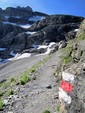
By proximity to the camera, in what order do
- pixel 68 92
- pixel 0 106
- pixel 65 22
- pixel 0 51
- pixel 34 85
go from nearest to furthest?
pixel 68 92
pixel 0 106
pixel 34 85
pixel 0 51
pixel 65 22

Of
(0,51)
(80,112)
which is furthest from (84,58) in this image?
(0,51)

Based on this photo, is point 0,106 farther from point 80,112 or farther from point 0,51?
point 0,51

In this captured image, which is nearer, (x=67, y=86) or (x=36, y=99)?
(x=67, y=86)

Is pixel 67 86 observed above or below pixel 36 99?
above

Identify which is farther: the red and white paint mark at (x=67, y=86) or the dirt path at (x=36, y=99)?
the dirt path at (x=36, y=99)

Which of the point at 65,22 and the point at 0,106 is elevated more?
the point at 65,22

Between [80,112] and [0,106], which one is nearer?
[80,112]

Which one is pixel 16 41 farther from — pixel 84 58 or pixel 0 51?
pixel 84 58

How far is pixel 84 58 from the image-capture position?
13.2m

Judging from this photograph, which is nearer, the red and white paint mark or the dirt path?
the red and white paint mark

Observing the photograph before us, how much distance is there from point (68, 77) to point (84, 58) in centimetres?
119

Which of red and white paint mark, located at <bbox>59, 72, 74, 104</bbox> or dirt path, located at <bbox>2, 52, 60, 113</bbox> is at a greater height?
red and white paint mark, located at <bbox>59, 72, 74, 104</bbox>

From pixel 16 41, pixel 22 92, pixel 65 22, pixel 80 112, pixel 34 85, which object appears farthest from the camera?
pixel 65 22

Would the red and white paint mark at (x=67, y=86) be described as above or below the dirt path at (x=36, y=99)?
above
